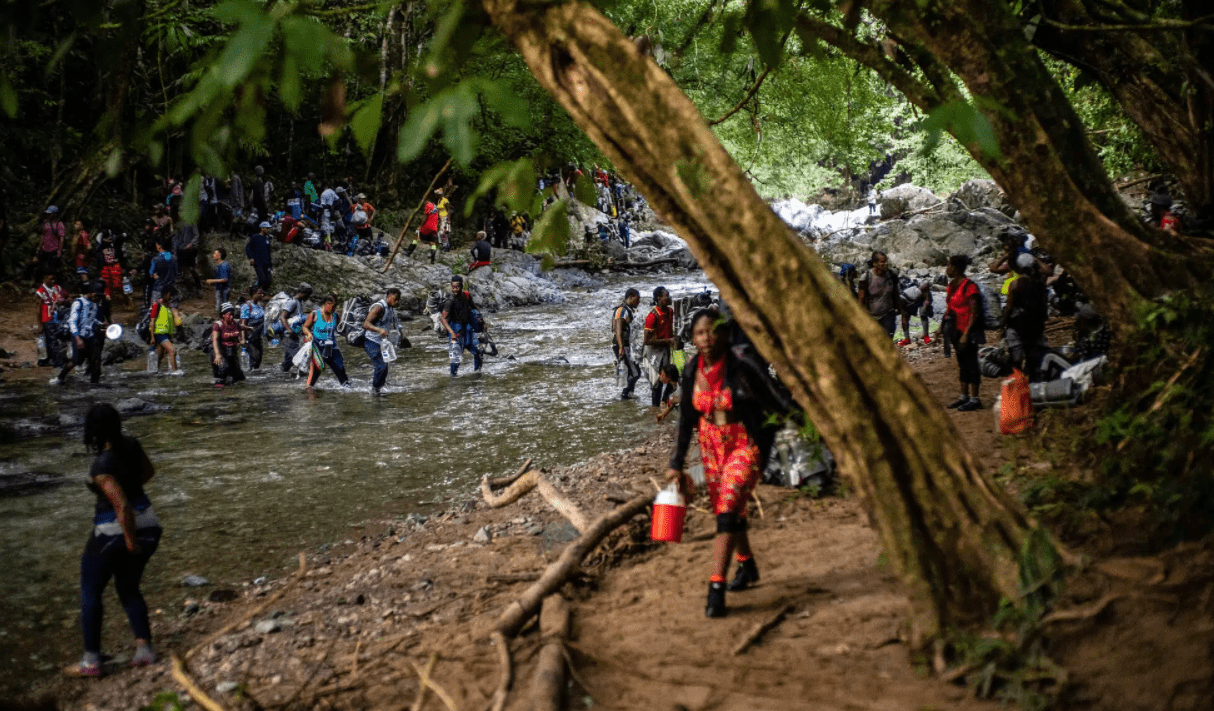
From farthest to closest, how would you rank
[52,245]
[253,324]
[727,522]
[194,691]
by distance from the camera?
[52,245] < [253,324] < [727,522] < [194,691]

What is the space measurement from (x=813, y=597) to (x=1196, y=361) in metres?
2.57

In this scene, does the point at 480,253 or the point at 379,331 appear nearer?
the point at 379,331

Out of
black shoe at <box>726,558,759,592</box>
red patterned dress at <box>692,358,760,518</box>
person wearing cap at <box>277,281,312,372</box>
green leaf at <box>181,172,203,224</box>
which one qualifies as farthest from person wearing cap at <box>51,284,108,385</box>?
green leaf at <box>181,172,203,224</box>

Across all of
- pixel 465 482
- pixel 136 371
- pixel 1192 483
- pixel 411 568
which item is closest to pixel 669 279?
pixel 136 371

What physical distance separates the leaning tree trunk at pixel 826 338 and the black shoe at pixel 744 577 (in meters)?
1.75

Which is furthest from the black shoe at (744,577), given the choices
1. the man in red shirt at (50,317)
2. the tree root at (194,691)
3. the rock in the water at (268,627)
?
the man in red shirt at (50,317)

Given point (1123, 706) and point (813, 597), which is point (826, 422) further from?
point (813, 597)

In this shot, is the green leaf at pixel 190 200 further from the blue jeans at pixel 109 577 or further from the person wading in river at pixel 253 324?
the person wading in river at pixel 253 324

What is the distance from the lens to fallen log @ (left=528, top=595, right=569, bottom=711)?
12.8 feet

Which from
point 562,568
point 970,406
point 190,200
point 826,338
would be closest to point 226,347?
point 970,406

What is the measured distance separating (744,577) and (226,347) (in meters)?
12.8

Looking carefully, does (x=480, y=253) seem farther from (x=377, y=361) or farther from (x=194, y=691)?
(x=194, y=691)

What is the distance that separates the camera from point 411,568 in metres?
6.83

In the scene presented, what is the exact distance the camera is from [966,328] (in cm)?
995
